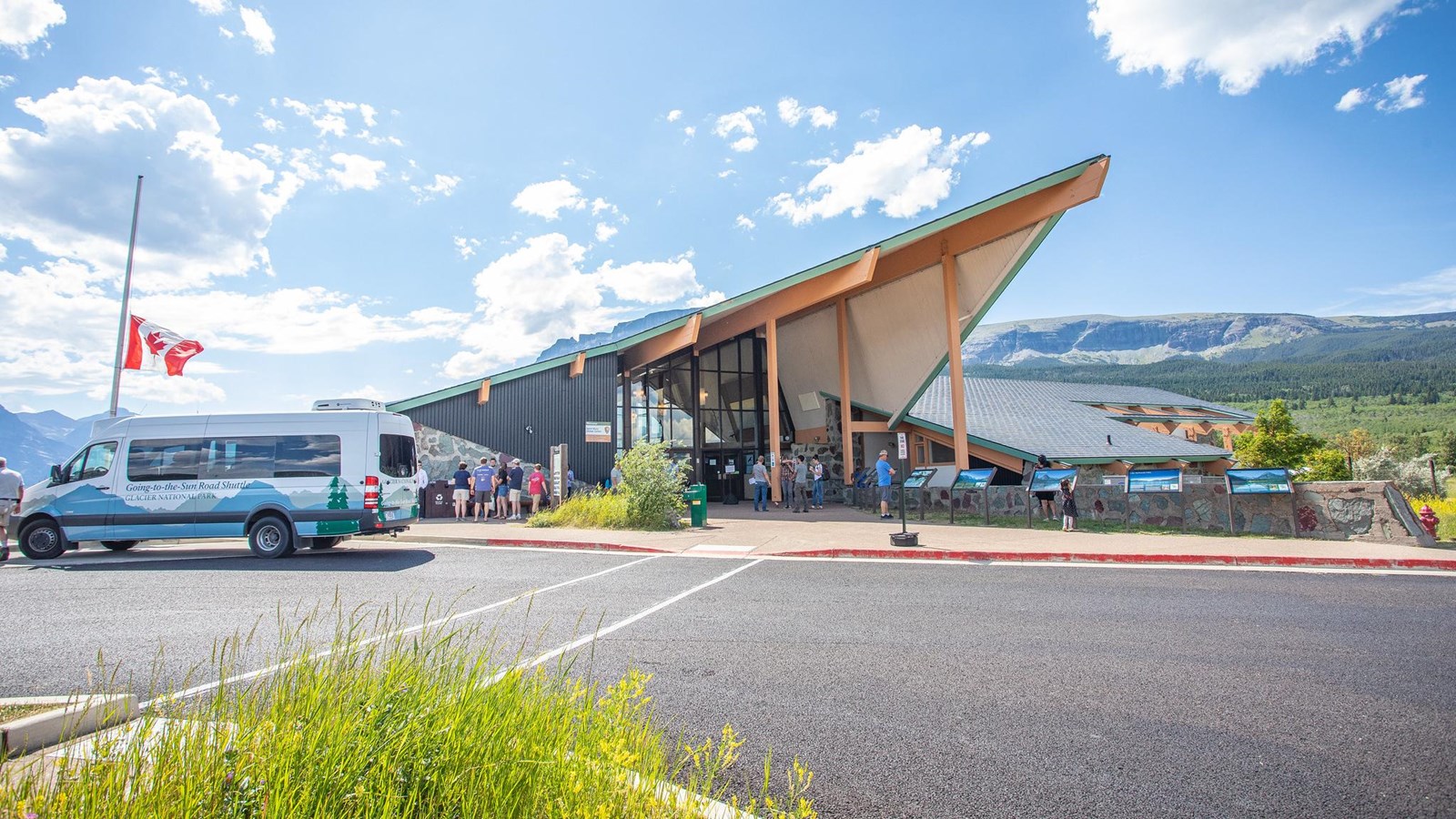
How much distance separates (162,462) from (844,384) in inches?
749

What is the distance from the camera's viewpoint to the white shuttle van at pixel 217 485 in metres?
11.3

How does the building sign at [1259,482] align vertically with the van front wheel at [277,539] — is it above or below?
above

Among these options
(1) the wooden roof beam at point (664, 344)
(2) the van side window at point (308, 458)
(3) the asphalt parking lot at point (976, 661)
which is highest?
(1) the wooden roof beam at point (664, 344)

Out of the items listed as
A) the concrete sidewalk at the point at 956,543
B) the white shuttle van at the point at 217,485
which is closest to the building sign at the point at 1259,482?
the concrete sidewalk at the point at 956,543

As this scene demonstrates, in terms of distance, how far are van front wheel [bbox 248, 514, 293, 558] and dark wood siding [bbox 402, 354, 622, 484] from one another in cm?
848

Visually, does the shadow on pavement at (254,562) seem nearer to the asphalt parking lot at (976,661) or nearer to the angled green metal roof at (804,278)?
the asphalt parking lot at (976,661)

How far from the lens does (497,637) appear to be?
5.71 m

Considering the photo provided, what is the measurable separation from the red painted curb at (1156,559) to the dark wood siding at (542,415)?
36.2 feet

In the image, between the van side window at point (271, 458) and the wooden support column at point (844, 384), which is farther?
the wooden support column at point (844, 384)

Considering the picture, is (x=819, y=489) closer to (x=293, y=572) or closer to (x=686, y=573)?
(x=686, y=573)

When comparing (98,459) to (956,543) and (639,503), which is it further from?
(956,543)

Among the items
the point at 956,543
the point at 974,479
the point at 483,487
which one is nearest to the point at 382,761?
the point at 956,543

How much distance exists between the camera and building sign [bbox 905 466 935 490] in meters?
18.7

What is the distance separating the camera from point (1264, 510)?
1255 centimetres
